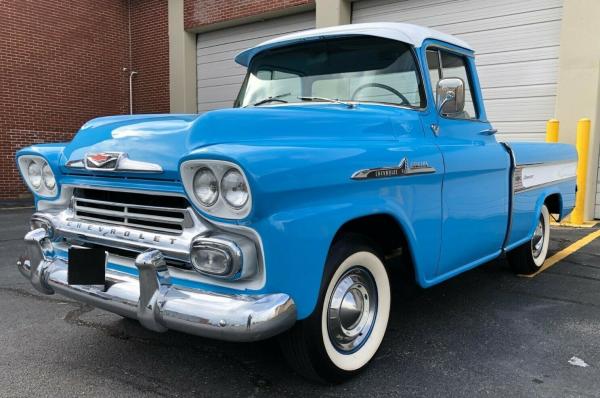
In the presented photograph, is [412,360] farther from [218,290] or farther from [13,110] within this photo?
[13,110]

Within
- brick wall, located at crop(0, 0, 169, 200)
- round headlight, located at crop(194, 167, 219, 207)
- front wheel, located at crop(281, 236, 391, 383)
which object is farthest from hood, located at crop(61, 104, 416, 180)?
brick wall, located at crop(0, 0, 169, 200)

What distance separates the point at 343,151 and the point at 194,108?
11157 mm

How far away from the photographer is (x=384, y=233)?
2967 mm

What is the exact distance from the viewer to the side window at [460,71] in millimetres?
3681

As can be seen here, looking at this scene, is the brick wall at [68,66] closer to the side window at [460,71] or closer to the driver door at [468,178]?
the side window at [460,71]

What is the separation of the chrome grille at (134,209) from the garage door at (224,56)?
360 inches

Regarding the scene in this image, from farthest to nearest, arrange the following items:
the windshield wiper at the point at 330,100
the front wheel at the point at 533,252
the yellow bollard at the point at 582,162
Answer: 1. the yellow bollard at the point at 582,162
2. the front wheel at the point at 533,252
3. the windshield wiper at the point at 330,100

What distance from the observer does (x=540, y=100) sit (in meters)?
8.21

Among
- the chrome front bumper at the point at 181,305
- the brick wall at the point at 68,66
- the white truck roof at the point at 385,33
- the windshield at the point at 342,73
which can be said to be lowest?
the chrome front bumper at the point at 181,305

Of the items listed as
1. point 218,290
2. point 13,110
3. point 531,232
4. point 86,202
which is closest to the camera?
point 218,290

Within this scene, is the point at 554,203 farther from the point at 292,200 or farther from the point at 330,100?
the point at 292,200

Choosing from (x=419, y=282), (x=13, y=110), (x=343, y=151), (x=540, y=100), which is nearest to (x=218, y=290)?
(x=343, y=151)

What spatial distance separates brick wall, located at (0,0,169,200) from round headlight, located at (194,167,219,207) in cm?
1108

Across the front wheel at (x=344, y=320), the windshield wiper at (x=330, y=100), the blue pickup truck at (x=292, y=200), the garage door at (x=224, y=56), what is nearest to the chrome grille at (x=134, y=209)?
the blue pickup truck at (x=292, y=200)
